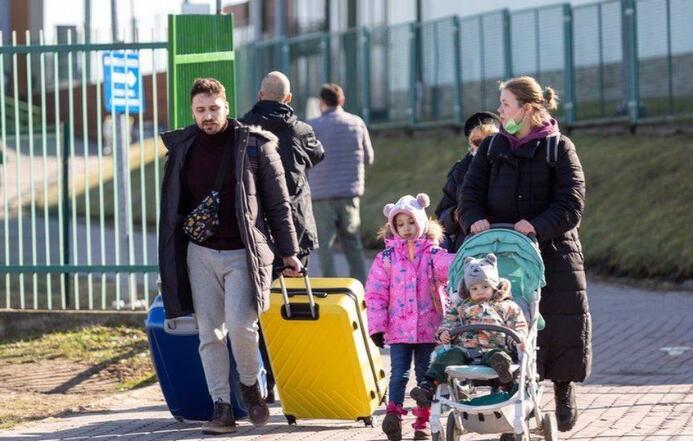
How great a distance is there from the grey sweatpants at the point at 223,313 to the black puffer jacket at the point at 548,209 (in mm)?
1176

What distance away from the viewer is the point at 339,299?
8406mm

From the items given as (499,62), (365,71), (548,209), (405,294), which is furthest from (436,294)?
(365,71)

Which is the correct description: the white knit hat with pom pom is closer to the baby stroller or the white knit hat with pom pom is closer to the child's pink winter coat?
the child's pink winter coat

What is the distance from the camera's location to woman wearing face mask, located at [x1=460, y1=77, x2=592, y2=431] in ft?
25.9

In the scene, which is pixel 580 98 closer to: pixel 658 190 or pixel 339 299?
pixel 658 190

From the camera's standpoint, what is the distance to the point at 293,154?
32.3 feet

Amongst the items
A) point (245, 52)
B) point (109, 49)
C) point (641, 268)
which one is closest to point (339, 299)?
point (109, 49)

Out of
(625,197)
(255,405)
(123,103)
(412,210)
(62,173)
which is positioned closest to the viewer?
(412,210)

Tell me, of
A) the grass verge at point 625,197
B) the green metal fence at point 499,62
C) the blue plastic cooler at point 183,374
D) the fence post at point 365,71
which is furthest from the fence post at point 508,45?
the blue plastic cooler at point 183,374

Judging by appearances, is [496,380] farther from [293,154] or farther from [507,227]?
[293,154]

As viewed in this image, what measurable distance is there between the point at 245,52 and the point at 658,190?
548 inches

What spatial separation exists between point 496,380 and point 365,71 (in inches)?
763

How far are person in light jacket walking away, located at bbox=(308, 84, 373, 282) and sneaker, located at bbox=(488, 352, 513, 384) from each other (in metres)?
6.36

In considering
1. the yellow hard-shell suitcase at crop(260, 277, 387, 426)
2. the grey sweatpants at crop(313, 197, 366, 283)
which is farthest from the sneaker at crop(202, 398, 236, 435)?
the grey sweatpants at crop(313, 197, 366, 283)
